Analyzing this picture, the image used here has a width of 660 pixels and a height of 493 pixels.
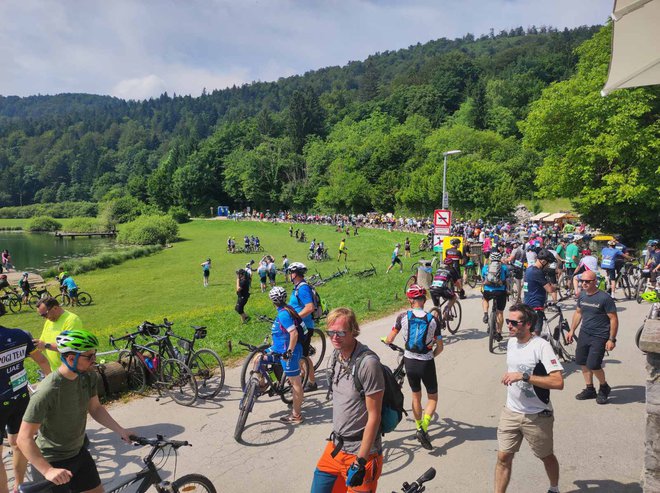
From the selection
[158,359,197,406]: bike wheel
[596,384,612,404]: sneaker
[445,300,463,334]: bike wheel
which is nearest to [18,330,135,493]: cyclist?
[158,359,197,406]: bike wheel

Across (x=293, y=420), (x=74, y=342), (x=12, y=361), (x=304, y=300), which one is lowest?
(x=293, y=420)

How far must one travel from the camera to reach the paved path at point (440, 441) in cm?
504

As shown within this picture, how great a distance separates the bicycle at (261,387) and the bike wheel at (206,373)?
37.3 inches

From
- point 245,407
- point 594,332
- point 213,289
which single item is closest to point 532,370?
point 594,332

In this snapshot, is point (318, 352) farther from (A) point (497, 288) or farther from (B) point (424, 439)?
(B) point (424, 439)

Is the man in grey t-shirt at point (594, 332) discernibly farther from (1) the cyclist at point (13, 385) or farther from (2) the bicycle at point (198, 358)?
(1) the cyclist at point (13, 385)

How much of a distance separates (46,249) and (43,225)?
36.1 meters

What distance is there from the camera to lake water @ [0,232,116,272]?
50.0 metres

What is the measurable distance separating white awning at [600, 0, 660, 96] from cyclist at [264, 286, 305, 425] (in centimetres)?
464

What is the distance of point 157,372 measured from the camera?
7.58 metres

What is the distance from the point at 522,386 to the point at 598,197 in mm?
25506

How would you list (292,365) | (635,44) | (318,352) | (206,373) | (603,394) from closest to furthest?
(635,44) → (292,365) → (603,394) → (206,373) → (318,352)

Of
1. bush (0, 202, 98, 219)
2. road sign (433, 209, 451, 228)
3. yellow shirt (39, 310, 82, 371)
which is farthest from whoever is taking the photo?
bush (0, 202, 98, 219)

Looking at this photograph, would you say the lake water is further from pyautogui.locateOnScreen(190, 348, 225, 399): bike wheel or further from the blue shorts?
the blue shorts
